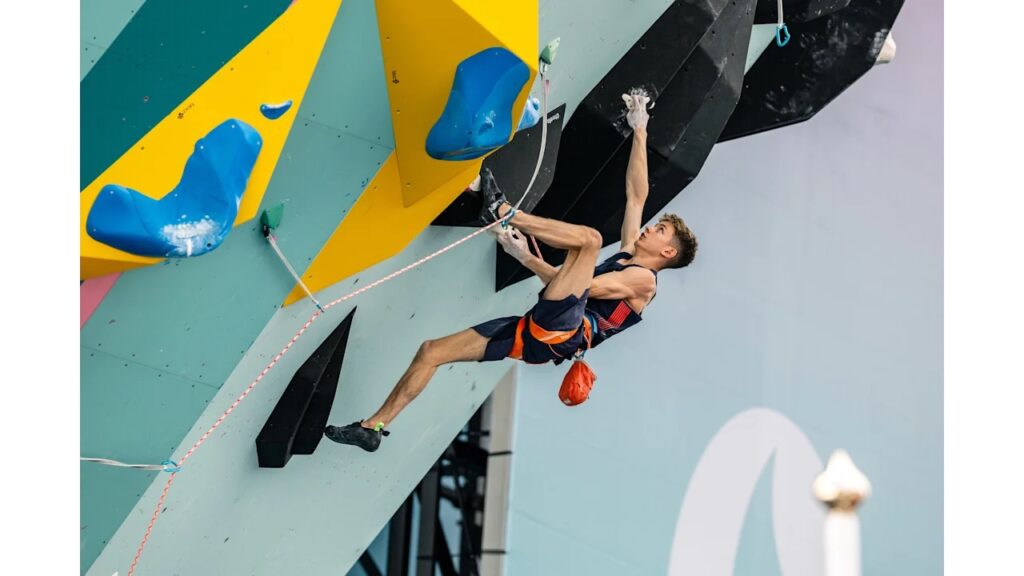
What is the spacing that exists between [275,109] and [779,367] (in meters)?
5.39

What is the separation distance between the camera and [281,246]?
475 cm

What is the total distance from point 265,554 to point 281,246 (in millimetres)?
1863

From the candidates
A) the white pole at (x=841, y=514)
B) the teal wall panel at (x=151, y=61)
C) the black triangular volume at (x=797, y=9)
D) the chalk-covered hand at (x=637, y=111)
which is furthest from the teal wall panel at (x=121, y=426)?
the black triangular volume at (x=797, y=9)

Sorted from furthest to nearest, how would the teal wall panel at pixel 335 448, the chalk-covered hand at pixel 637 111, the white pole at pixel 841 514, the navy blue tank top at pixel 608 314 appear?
1. the chalk-covered hand at pixel 637 111
2. the navy blue tank top at pixel 608 314
3. the teal wall panel at pixel 335 448
4. the white pole at pixel 841 514

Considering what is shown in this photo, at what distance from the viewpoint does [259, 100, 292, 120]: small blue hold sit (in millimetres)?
4309

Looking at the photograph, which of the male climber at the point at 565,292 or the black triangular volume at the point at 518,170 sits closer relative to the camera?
the male climber at the point at 565,292

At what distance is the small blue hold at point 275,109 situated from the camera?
14.1 feet

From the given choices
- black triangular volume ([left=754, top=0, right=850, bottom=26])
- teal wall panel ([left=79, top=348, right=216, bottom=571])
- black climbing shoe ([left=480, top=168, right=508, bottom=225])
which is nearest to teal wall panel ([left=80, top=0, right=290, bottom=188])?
teal wall panel ([left=79, top=348, right=216, bottom=571])

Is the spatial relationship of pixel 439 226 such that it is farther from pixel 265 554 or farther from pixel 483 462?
pixel 483 462

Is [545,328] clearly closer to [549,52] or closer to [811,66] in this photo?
[549,52]

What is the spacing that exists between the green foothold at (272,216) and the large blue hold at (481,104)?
→ 575mm

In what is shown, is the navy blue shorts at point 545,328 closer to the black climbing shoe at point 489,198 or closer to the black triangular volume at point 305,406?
the black climbing shoe at point 489,198

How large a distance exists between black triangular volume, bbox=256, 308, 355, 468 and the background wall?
7.54 feet

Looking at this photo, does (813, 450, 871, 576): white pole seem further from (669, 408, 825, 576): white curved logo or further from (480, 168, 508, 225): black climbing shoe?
(669, 408, 825, 576): white curved logo
